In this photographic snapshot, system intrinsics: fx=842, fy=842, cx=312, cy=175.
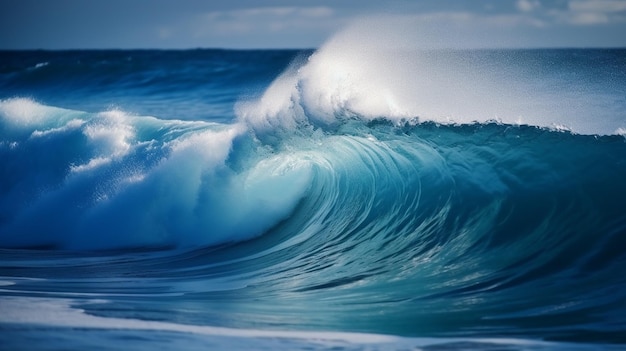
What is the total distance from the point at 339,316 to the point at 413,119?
4.64m

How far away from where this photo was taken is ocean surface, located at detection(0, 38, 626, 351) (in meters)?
5.97

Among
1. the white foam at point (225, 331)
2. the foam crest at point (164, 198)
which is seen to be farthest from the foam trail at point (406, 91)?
→ the white foam at point (225, 331)

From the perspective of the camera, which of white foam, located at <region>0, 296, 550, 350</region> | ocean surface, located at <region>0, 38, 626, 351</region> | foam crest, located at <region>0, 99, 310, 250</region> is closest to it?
white foam, located at <region>0, 296, 550, 350</region>

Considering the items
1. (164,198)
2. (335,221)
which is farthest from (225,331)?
(164,198)

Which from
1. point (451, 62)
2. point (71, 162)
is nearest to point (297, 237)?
point (71, 162)

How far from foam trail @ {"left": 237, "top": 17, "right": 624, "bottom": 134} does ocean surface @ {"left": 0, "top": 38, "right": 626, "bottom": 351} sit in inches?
1.9

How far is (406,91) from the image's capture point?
13.4m

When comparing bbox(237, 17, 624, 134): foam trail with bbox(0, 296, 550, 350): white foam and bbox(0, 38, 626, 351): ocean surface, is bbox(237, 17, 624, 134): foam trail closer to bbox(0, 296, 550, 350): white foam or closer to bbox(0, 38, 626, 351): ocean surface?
bbox(0, 38, 626, 351): ocean surface

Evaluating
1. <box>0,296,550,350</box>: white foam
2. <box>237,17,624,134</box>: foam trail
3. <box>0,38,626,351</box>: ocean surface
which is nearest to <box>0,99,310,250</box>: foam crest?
<box>0,38,626,351</box>: ocean surface

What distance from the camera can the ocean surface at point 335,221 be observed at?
5.97m

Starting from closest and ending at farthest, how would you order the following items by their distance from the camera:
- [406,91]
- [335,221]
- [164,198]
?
[335,221]
[164,198]
[406,91]

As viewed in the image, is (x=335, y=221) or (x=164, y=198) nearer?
(x=335, y=221)

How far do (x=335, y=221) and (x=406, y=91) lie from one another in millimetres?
3904

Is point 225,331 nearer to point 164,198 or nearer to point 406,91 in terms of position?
point 164,198
